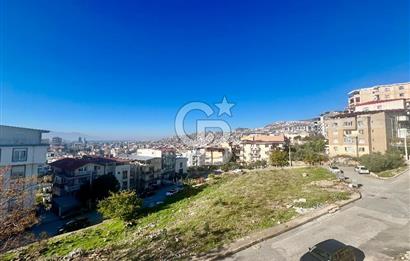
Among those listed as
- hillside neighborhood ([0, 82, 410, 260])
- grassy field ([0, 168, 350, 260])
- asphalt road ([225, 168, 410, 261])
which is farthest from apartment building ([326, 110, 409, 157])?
asphalt road ([225, 168, 410, 261])

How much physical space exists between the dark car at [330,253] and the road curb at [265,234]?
168 centimetres

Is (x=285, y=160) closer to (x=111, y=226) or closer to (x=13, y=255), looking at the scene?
(x=111, y=226)

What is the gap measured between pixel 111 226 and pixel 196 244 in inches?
506

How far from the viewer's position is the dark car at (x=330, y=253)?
19.9ft

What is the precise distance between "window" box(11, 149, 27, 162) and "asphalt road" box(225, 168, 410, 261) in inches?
1025

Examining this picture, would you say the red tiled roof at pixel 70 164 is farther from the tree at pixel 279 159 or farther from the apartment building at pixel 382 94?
the apartment building at pixel 382 94

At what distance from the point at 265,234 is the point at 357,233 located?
11.2 ft

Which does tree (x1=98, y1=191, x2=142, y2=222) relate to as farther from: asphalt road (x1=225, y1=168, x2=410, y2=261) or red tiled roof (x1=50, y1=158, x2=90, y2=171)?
red tiled roof (x1=50, y1=158, x2=90, y2=171)

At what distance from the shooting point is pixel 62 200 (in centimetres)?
3045

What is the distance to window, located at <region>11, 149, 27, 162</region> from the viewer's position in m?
23.5

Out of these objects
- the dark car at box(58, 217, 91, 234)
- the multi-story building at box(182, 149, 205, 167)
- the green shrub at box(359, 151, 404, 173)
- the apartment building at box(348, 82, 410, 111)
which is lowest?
the dark car at box(58, 217, 91, 234)

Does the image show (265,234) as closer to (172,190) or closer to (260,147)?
(172,190)

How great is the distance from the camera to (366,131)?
38531 millimetres

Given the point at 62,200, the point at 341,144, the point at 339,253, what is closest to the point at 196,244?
the point at 339,253
